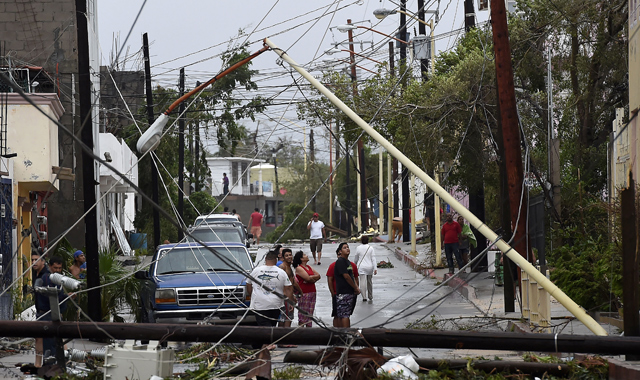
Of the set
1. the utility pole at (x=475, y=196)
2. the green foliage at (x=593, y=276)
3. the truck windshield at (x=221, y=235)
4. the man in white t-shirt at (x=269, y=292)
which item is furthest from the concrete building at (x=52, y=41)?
the green foliage at (x=593, y=276)

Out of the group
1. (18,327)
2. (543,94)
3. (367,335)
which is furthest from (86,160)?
(543,94)

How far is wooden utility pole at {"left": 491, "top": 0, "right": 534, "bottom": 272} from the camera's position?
46.8ft

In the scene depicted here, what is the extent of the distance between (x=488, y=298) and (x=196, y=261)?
268 inches

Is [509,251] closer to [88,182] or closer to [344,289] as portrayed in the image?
[344,289]

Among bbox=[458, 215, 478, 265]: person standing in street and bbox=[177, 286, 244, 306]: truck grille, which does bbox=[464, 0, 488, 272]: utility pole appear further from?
bbox=[177, 286, 244, 306]: truck grille

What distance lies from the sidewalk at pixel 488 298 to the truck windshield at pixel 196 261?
400 cm

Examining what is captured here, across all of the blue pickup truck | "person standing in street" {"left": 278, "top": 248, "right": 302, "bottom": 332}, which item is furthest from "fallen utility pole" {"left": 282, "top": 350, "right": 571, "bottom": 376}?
the blue pickup truck

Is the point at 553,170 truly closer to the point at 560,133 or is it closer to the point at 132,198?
the point at 560,133

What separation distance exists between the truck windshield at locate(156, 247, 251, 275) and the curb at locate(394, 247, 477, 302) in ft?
11.7

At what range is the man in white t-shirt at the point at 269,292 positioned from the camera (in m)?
12.7

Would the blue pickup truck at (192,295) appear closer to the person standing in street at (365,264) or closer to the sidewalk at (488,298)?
the sidewalk at (488,298)

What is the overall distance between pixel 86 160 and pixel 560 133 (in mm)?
14430

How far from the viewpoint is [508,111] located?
1435 cm

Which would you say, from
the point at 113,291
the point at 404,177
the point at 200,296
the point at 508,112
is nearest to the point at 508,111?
the point at 508,112
